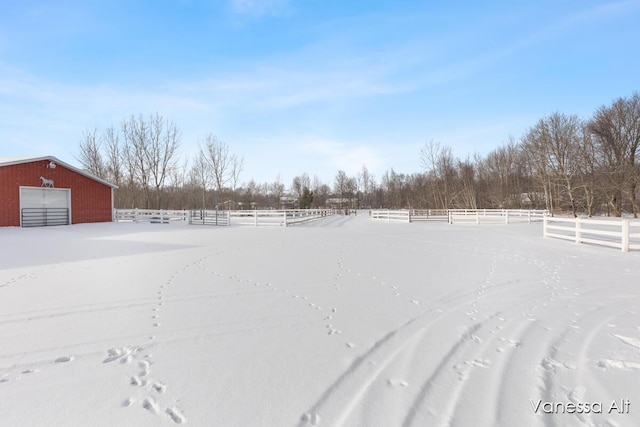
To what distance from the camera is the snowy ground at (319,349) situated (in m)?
2.04

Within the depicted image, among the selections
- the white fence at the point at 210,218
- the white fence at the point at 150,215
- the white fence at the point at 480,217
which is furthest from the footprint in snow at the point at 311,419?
the white fence at the point at 480,217

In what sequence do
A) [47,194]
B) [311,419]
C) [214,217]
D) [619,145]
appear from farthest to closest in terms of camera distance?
[619,145] < [214,217] < [47,194] < [311,419]

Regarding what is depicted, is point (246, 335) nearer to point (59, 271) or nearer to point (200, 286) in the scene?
point (200, 286)

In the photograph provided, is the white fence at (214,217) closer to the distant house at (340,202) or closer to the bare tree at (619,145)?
the bare tree at (619,145)

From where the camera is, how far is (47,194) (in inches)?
709

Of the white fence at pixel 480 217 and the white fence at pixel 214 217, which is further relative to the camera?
the white fence at pixel 480 217

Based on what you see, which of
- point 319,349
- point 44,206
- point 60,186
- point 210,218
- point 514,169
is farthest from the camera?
point 514,169

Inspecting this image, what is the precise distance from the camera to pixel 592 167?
30.9 m

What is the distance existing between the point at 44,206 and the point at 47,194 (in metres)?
0.69

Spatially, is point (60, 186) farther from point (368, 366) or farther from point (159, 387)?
point (368, 366)

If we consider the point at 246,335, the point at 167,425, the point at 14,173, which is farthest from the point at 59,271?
the point at 14,173

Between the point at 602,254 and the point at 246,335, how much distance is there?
31.0 feet

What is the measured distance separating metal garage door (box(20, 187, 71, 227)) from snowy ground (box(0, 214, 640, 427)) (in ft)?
49.4

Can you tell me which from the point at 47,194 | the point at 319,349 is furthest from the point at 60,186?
Result: the point at 319,349
